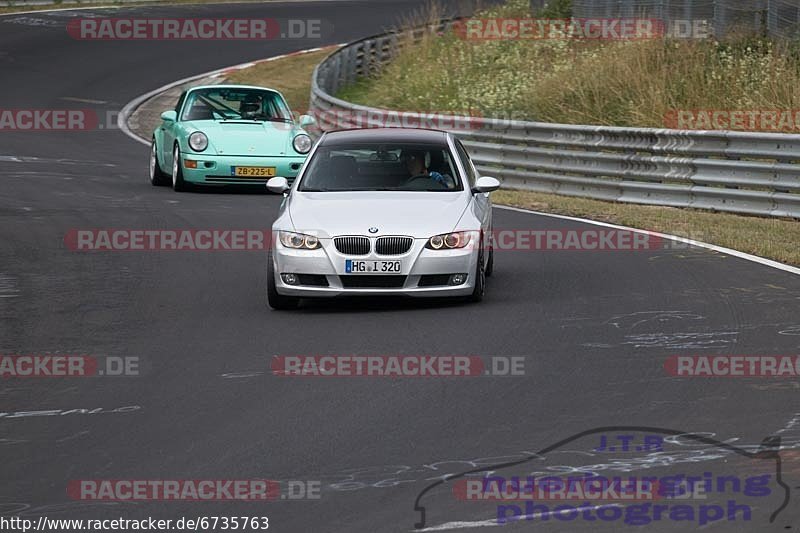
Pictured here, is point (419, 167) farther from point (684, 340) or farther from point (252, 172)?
point (252, 172)

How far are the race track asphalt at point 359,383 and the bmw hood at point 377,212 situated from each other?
608 millimetres

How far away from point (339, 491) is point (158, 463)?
3.04ft

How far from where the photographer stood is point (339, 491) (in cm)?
614

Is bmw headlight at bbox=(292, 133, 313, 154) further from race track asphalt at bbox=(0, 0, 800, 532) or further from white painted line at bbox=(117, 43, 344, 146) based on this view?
white painted line at bbox=(117, 43, 344, 146)

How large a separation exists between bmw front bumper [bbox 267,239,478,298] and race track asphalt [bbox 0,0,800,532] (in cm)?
20

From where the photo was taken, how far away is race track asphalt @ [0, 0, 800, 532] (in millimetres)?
6363

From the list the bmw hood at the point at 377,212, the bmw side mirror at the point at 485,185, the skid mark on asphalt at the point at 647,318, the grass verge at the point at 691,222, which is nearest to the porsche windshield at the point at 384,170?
the bmw side mirror at the point at 485,185

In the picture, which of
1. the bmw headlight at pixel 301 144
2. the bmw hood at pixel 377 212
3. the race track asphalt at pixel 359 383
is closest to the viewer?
the race track asphalt at pixel 359 383

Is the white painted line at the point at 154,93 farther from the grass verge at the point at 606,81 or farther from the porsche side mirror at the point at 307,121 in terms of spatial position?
the porsche side mirror at the point at 307,121

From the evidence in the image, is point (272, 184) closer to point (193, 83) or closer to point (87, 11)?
point (193, 83)

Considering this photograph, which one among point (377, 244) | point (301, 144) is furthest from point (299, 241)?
point (301, 144)

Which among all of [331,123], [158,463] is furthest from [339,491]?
[331,123]

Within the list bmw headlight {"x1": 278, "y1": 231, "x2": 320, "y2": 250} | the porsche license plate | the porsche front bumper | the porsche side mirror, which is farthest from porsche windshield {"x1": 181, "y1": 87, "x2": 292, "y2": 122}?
bmw headlight {"x1": 278, "y1": 231, "x2": 320, "y2": 250}

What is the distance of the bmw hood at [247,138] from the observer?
793 inches
